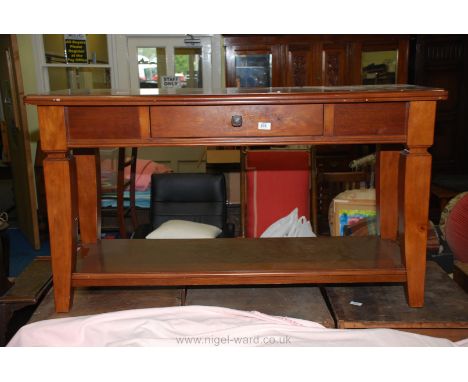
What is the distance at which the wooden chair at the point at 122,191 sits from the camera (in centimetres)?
318

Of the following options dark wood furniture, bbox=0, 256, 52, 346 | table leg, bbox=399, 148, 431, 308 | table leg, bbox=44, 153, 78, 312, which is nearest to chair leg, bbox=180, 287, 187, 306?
table leg, bbox=44, 153, 78, 312

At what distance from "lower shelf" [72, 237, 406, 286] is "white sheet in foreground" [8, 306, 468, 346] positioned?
0.44 feet

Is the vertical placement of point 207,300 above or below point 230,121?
below

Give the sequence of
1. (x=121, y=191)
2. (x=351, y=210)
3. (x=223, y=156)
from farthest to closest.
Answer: (x=223, y=156) → (x=121, y=191) → (x=351, y=210)

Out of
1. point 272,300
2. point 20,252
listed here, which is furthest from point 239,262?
point 20,252

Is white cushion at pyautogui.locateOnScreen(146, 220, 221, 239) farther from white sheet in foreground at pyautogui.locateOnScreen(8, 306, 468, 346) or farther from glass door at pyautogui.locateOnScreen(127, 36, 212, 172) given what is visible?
glass door at pyautogui.locateOnScreen(127, 36, 212, 172)

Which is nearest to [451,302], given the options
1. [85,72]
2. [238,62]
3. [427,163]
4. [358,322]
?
[358,322]

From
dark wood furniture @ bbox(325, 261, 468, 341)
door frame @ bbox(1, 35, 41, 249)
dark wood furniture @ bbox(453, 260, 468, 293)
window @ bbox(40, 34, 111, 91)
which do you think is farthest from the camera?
window @ bbox(40, 34, 111, 91)

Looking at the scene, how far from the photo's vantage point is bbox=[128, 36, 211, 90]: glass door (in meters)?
4.61

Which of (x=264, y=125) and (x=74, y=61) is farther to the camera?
(x=74, y=61)

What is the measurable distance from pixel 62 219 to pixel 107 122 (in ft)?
1.11

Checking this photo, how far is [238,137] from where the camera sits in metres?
1.36

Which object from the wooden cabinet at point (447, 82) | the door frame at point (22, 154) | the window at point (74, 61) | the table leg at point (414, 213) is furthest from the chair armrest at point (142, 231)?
the wooden cabinet at point (447, 82)

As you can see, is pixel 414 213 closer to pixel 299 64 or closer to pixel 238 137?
pixel 238 137
